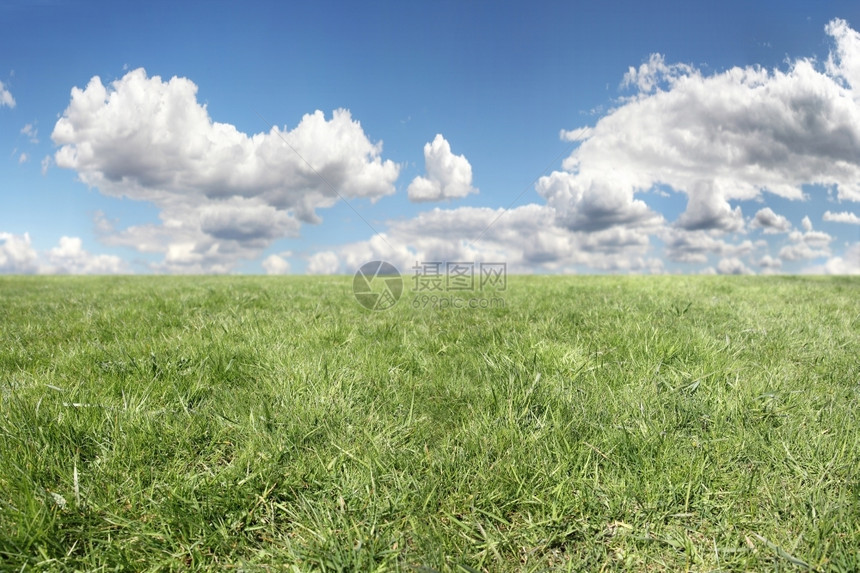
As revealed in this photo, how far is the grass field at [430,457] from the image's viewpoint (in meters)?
2.54

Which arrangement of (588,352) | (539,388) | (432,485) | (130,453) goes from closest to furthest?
(432,485) → (130,453) → (539,388) → (588,352)

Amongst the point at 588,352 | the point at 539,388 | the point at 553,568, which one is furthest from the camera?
the point at 588,352

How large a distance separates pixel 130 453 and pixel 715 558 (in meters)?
3.64

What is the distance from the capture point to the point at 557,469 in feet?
9.96

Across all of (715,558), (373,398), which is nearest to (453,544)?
(715,558)

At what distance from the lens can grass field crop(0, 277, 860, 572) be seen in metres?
2.54

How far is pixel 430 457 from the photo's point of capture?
10.6 feet

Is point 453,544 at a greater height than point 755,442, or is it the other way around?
point 755,442

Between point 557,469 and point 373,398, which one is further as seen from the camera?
point 373,398

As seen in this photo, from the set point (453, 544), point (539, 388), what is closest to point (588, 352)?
point (539, 388)

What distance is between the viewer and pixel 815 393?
169 inches

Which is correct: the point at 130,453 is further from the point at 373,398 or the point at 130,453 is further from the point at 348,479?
the point at 373,398

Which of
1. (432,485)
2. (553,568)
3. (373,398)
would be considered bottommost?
(553,568)

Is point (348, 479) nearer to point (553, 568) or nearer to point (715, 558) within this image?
point (553, 568)
